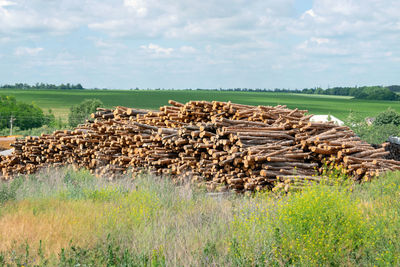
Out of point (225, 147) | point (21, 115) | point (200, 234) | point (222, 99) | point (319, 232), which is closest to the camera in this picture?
point (319, 232)

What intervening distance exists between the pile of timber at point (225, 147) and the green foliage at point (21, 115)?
1246 inches

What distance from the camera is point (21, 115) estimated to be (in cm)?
4234

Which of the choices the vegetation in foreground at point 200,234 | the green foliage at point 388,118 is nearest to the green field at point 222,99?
the green foliage at point 388,118

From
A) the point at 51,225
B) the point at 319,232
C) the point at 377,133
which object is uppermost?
the point at 319,232

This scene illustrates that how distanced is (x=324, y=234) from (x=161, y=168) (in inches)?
244

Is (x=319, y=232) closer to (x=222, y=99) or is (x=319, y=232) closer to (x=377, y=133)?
(x=377, y=133)

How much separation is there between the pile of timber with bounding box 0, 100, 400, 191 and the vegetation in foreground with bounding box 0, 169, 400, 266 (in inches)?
90.3

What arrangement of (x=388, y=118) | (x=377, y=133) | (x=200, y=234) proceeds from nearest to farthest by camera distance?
(x=200, y=234), (x=377, y=133), (x=388, y=118)

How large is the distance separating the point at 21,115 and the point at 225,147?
127 feet

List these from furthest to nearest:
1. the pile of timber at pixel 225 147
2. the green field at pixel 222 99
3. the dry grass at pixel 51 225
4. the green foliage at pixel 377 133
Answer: the green field at pixel 222 99 → the green foliage at pixel 377 133 → the pile of timber at pixel 225 147 → the dry grass at pixel 51 225

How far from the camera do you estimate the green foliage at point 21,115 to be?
133ft

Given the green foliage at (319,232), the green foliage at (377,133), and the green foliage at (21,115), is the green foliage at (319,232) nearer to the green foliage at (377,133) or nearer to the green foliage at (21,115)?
the green foliage at (377,133)

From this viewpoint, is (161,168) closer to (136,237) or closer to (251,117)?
(251,117)

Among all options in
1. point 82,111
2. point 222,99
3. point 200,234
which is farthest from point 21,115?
point 222,99
